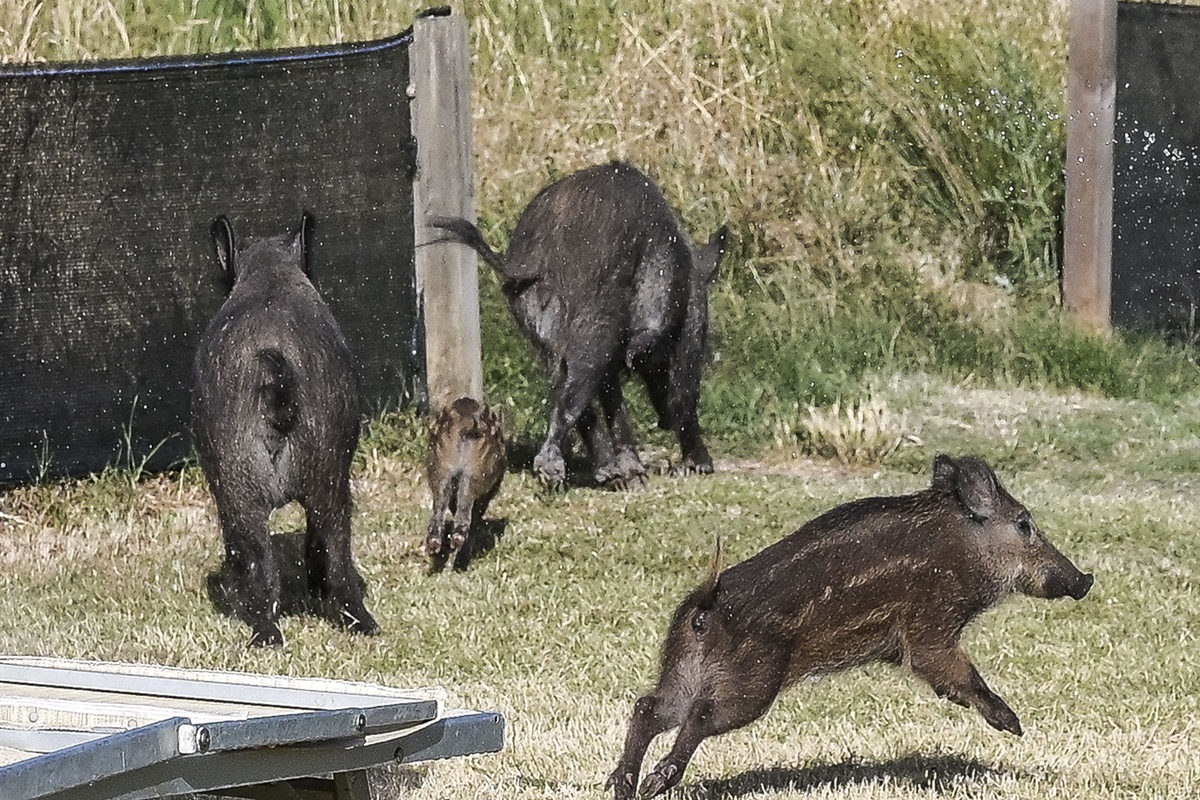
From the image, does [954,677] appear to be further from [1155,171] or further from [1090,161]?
[1155,171]

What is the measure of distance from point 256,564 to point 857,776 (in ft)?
7.08

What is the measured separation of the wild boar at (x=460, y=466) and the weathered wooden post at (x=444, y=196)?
1.77 meters

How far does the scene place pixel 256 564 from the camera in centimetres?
656

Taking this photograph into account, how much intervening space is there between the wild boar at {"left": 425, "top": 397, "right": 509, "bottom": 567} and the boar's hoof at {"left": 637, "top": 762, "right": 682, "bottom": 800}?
10.1 feet

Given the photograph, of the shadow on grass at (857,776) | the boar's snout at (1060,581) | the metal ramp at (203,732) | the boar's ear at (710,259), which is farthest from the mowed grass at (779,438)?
the metal ramp at (203,732)

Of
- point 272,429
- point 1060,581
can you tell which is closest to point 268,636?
point 272,429

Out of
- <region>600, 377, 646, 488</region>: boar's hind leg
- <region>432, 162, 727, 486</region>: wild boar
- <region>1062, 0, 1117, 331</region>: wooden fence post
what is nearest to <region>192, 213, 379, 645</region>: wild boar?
<region>432, 162, 727, 486</region>: wild boar

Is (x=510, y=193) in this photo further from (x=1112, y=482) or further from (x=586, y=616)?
(x=586, y=616)

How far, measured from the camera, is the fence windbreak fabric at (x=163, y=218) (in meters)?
8.80

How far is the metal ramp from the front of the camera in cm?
336

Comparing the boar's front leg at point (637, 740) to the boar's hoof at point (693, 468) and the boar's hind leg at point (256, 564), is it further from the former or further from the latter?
the boar's hoof at point (693, 468)

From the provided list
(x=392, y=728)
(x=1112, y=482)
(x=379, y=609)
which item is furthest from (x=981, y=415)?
(x=392, y=728)

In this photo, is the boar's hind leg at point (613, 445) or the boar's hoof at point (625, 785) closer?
the boar's hoof at point (625, 785)

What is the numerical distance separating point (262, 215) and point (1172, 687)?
4.68 meters
